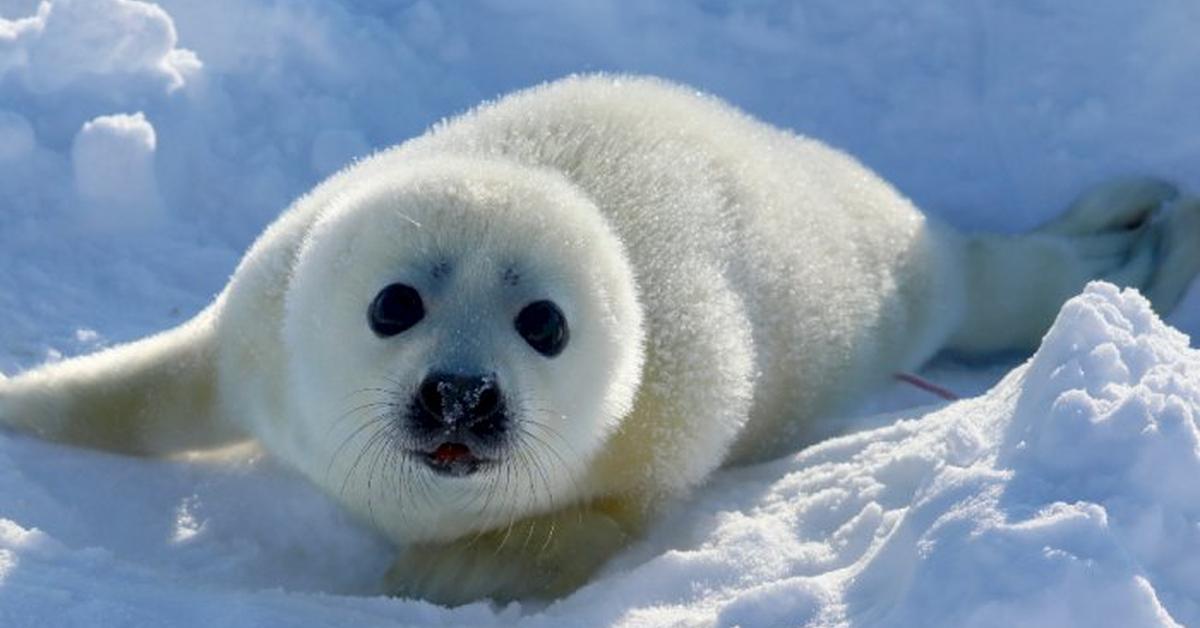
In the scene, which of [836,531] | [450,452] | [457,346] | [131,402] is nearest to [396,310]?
[457,346]

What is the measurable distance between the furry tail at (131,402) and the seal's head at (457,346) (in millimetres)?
380

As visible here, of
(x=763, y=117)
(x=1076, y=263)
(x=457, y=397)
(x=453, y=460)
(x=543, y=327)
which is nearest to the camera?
(x=457, y=397)

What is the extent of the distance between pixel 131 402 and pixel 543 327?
107cm

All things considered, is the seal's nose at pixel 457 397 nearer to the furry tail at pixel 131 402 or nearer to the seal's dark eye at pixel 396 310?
the seal's dark eye at pixel 396 310

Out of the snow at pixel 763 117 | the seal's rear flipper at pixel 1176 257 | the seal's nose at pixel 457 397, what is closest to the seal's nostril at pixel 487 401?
the seal's nose at pixel 457 397

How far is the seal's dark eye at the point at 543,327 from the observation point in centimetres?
292

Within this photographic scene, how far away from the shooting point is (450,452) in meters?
2.80

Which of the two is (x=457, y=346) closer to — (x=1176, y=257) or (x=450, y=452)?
(x=450, y=452)

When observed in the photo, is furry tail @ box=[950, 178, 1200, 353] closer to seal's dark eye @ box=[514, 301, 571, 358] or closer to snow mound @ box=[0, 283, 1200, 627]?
snow mound @ box=[0, 283, 1200, 627]

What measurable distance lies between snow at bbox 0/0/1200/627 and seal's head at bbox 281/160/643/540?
8.8 inches

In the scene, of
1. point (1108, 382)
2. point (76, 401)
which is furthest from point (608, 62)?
point (1108, 382)

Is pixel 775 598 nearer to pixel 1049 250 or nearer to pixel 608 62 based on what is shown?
pixel 1049 250

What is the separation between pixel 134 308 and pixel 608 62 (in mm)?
1775

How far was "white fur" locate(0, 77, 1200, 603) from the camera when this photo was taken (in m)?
2.96
